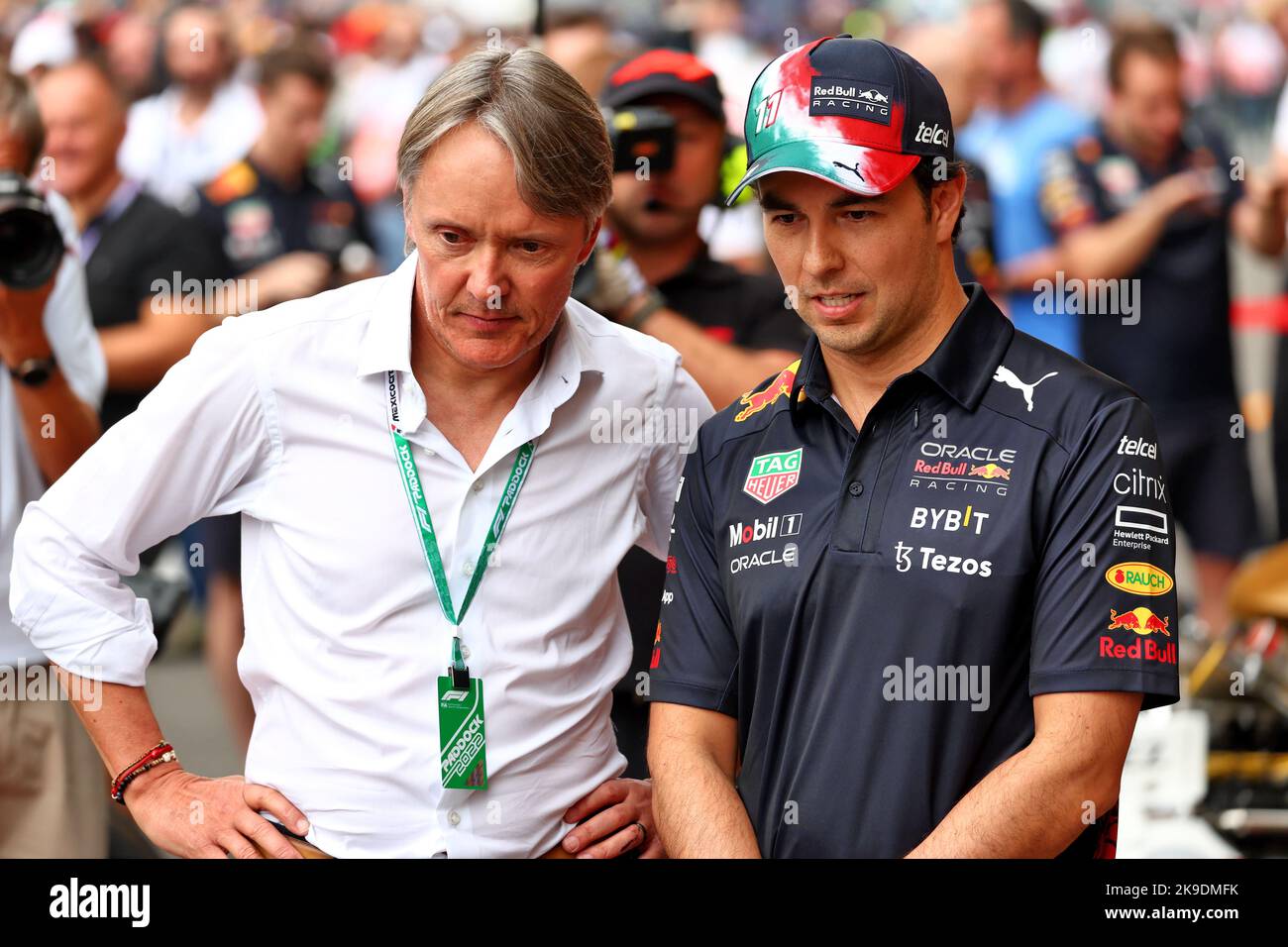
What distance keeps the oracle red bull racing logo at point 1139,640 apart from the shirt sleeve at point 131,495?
3.84ft

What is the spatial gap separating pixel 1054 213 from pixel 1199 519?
4.06 ft

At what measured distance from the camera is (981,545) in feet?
7.07

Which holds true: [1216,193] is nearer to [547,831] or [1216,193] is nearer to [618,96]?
[618,96]

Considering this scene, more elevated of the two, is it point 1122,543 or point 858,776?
point 1122,543

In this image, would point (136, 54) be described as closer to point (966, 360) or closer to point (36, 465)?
point (36, 465)

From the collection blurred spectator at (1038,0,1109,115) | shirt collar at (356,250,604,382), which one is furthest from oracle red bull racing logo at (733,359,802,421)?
blurred spectator at (1038,0,1109,115)

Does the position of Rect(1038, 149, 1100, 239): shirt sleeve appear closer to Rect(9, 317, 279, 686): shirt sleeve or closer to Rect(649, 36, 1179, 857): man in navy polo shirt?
Rect(649, 36, 1179, 857): man in navy polo shirt

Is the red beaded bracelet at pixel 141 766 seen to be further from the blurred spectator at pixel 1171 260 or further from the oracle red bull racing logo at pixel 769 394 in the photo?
the blurred spectator at pixel 1171 260

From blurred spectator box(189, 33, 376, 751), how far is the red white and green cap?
3.39 meters

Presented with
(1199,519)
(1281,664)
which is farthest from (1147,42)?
(1281,664)

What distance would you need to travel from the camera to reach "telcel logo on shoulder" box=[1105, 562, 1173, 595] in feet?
7.00

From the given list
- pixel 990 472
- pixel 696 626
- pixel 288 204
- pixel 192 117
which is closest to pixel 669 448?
pixel 696 626

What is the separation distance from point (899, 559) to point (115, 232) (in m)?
3.63

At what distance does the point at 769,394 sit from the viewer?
8.14 ft
